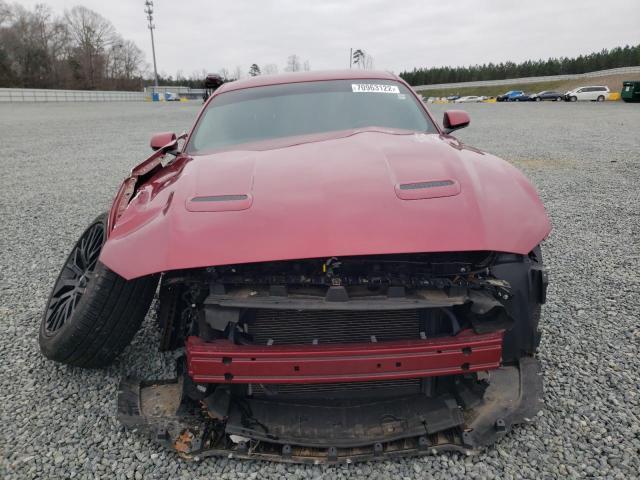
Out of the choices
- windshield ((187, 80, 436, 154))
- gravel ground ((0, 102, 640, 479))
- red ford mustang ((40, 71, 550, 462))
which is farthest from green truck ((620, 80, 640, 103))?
red ford mustang ((40, 71, 550, 462))

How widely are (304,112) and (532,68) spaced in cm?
7996

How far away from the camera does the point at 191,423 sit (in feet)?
6.52

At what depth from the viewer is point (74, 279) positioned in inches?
109

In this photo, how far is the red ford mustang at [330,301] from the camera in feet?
5.52

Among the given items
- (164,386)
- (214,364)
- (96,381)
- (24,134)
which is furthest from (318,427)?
(24,134)

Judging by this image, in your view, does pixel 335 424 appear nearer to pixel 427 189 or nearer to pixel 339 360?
pixel 339 360

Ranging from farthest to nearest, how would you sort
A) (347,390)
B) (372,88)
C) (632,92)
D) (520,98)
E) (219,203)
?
(520,98) → (632,92) → (372,88) → (347,390) → (219,203)

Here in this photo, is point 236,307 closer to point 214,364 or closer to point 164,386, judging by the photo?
point 214,364

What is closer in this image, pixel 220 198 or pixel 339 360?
pixel 339 360

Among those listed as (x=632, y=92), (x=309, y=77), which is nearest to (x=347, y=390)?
(x=309, y=77)

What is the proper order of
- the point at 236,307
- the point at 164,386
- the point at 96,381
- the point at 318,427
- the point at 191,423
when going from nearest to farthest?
the point at 236,307, the point at 318,427, the point at 191,423, the point at 164,386, the point at 96,381

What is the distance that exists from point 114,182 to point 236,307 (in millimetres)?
6601

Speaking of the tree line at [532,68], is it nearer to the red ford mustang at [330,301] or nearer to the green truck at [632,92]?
the green truck at [632,92]

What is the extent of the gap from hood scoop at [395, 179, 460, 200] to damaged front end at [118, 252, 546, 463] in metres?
0.25
